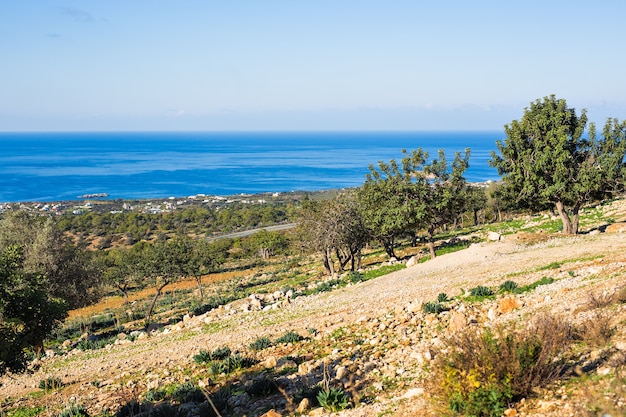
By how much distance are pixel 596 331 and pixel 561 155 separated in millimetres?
19482

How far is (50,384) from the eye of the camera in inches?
587

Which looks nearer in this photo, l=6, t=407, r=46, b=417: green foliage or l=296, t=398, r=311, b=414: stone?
l=296, t=398, r=311, b=414: stone

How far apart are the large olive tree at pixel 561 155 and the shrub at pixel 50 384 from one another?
24372mm

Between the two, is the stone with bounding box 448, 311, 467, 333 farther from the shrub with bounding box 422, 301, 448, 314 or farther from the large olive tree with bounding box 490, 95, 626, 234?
the large olive tree with bounding box 490, 95, 626, 234

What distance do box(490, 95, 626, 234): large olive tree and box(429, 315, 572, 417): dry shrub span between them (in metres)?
20.8

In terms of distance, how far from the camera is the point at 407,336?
42.1ft

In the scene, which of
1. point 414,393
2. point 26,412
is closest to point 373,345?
point 414,393

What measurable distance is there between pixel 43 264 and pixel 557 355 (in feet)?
96.2

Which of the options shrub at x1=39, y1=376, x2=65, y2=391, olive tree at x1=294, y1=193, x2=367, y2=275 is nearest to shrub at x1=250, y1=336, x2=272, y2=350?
shrub at x1=39, y1=376, x2=65, y2=391

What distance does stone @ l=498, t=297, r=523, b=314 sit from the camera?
512 inches

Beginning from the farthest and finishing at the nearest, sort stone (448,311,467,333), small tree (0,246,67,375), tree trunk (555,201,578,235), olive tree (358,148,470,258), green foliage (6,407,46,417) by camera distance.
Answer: olive tree (358,148,470,258)
tree trunk (555,201,578,235)
green foliage (6,407,46,417)
small tree (0,246,67,375)
stone (448,311,467,333)

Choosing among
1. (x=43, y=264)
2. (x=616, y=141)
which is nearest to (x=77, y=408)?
(x=43, y=264)

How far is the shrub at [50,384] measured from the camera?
14.7m

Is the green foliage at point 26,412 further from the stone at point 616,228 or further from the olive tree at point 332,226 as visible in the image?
the stone at point 616,228
